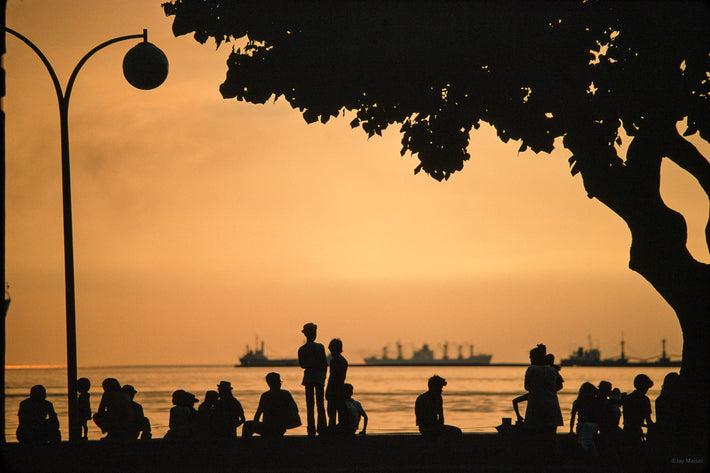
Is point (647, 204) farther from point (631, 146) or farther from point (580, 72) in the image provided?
point (580, 72)

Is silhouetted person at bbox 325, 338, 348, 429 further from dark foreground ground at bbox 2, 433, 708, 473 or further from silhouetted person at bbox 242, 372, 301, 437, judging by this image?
dark foreground ground at bbox 2, 433, 708, 473

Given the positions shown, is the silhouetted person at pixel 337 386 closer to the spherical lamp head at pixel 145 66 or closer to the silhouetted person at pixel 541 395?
the silhouetted person at pixel 541 395

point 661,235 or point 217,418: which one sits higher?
point 661,235

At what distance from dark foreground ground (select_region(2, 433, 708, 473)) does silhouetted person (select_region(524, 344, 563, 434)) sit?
29 cm

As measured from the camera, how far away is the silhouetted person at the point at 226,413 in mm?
15352

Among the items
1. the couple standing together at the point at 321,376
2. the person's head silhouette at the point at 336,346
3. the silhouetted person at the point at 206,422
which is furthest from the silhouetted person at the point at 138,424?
the person's head silhouette at the point at 336,346

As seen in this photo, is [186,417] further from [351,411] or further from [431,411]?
[431,411]

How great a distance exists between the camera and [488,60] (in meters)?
14.4

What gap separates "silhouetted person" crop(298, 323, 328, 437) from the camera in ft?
48.1

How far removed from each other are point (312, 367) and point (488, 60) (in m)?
5.71

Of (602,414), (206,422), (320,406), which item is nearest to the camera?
(602,414)

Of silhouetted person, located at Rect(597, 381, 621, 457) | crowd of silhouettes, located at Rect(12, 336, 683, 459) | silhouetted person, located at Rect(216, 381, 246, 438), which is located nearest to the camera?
crowd of silhouettes, located at Rect(12, 336, 683, 459)

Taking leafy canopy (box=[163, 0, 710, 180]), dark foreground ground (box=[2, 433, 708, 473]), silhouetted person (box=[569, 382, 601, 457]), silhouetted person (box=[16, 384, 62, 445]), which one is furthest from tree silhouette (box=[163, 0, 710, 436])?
silhouetted person (box=[16, 384, 62, 445])

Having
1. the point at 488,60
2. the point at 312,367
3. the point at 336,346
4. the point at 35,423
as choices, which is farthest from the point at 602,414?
the point at 35,423
